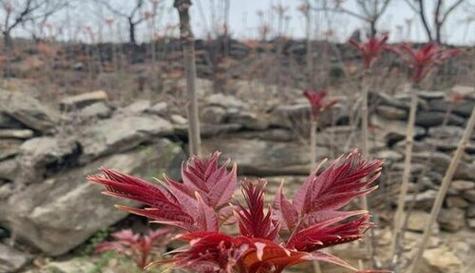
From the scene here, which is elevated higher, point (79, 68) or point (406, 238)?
point (79, 68)

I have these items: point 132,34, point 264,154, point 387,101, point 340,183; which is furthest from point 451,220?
point 132,34

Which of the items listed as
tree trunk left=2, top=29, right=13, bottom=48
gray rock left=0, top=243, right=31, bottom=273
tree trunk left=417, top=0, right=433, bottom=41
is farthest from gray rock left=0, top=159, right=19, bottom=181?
tree trunk left=417, top=0, right=433, bottom=41

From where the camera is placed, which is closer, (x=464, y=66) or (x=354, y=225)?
(x=354, y=225)

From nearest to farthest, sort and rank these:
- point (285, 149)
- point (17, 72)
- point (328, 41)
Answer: point (285, 149)
point (17, 72)
point (328, 41)

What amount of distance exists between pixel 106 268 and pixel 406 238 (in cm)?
232

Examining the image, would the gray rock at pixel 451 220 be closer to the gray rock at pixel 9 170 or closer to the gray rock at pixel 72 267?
the gray rock at pixel 72 267

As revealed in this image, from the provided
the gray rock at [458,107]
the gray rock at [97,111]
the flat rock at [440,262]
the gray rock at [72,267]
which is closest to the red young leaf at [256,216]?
the gray rock at [72,267]

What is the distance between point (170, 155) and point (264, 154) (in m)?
0.85

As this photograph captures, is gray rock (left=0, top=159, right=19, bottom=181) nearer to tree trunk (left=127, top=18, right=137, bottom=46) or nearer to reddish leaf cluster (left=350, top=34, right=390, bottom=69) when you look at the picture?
reddish leaf cluster (left=350, top=34, right=390, bottom=69)

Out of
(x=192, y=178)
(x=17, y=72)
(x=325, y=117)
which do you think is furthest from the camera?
(x=17, y=72)

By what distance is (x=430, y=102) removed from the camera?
5.88 metres

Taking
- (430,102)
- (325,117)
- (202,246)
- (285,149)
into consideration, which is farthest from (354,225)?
(430,102)

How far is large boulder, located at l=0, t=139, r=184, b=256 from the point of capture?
4.32m

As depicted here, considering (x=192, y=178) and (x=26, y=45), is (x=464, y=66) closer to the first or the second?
(x=26, y=45)
